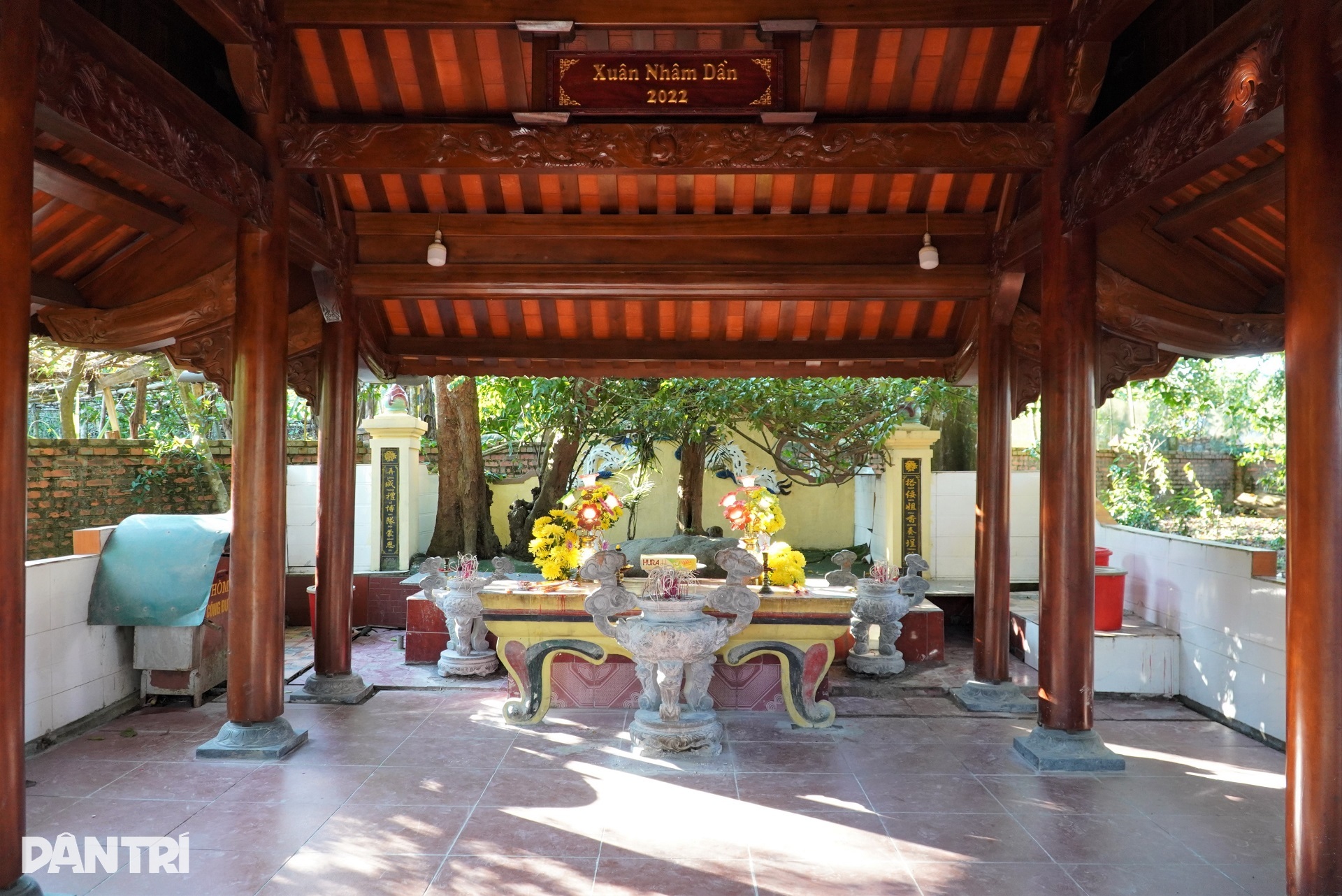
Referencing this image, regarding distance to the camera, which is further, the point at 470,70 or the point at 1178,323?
the point at 1178,323

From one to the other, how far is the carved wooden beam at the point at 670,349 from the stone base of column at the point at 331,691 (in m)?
2.95

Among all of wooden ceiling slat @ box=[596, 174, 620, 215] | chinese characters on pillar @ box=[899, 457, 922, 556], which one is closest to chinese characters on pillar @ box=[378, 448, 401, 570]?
wooden ceiling slat @ box=[596, 174, 620, 215]

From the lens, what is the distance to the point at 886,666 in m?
7.55

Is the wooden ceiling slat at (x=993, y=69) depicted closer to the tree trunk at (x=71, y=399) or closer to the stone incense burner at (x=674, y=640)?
the stone incense burner at (x=674, y=640)

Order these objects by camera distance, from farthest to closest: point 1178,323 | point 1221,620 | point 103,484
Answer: point 103,484, point 1221,620, point 1178,323

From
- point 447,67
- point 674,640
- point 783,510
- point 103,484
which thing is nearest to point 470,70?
point 447,67

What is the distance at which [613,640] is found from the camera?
19.9ft

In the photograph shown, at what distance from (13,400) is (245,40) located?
261 centimetres

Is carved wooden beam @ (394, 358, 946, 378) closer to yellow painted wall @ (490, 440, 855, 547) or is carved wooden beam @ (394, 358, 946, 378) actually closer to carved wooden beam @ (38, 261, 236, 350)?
carved wooden beam @ (38, 261, 236, 350)

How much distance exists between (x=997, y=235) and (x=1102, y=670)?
3.42 m

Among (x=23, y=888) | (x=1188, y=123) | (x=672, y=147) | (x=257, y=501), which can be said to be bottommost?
(x=23, y=888)

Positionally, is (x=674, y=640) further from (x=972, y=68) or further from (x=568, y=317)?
(x=972, y=68)

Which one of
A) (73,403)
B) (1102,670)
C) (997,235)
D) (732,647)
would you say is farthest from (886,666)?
(73,403)

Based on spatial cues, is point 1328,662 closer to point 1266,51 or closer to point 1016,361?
point 1266,51
